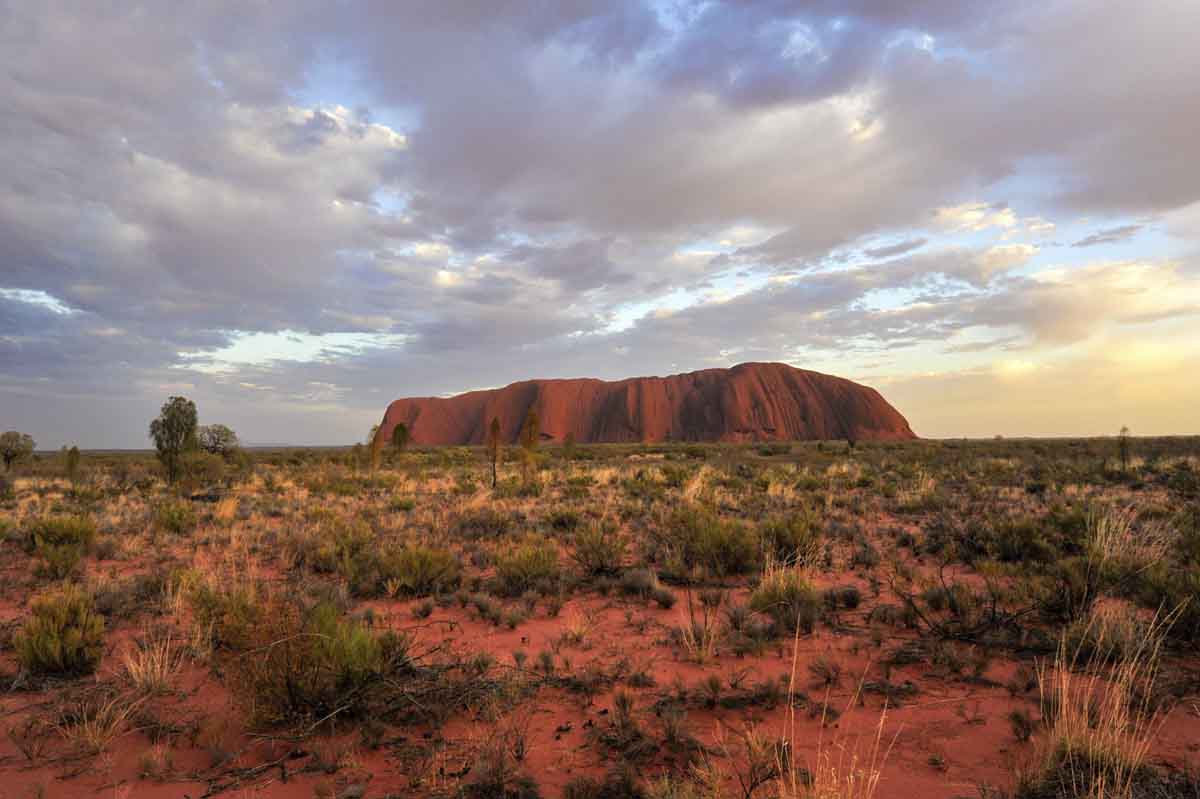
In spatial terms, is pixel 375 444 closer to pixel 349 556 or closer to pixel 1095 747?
pixel 349 556

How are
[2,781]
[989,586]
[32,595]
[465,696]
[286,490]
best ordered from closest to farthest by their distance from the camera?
[2,781], [465,696], [989,586], [32,595], [286,490]

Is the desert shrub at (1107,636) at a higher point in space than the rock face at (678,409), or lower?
lower

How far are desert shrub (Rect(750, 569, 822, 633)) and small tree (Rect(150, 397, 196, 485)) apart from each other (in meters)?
19.0

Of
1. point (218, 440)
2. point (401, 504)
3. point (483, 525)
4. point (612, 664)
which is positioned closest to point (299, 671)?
point (612, 664)

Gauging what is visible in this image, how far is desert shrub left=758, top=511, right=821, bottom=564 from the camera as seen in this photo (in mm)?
7883

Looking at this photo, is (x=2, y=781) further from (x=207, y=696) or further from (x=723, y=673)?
(x=723, y=673)

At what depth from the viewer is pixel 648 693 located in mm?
4184

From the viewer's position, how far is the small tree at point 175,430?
17.9m

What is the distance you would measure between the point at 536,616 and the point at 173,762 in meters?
3.29

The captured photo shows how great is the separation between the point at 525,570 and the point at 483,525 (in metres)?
3.59

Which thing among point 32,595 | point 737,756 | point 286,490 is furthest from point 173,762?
point 286,490

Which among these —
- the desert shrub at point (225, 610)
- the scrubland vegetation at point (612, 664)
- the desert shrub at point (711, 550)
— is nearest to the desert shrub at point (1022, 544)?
the scrubland vegetation at point (612, 664)

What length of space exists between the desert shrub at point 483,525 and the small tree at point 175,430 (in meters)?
12.0

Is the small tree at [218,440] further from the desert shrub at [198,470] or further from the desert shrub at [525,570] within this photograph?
the desert shrub at [525,570]
